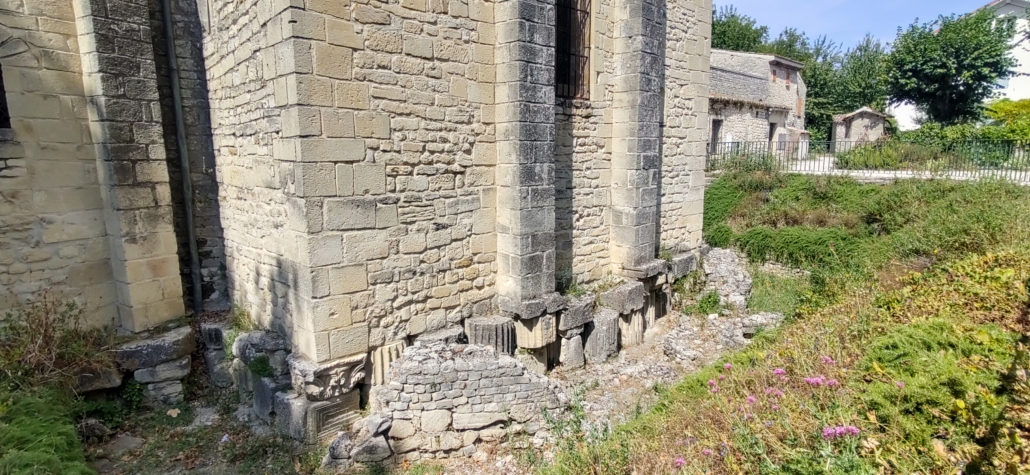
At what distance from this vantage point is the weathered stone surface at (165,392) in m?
5.53

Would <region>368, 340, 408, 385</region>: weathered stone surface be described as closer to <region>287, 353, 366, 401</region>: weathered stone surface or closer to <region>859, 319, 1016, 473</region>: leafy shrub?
<region>287, 353, 366, 401</region>: weathered stone surface

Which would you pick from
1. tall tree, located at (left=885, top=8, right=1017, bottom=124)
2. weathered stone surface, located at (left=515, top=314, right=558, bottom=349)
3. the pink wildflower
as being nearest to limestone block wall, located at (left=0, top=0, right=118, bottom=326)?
weathered stone surface, located at (left=515, top=314, right=558, bottom=349)

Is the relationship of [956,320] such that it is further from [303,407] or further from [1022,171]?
[1022,171]

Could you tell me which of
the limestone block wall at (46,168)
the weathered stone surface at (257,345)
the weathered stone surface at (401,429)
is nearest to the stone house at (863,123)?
the weathered stone surface at (401,429)

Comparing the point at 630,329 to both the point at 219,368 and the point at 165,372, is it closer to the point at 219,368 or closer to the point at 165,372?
the point at 219,368

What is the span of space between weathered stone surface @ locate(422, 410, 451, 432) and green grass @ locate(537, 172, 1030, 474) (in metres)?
1.17

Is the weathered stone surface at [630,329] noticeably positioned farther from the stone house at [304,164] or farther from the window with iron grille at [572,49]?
the window with iron grille at [572,49]

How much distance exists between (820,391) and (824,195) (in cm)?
986

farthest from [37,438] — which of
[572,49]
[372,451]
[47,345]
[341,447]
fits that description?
[572,49]

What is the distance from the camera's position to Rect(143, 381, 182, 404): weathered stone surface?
553 cm

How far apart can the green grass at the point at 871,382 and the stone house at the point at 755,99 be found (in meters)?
11.8

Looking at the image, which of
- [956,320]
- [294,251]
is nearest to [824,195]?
[956,320]

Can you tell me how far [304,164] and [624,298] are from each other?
15.3ft

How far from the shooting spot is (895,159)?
41.8 feet
